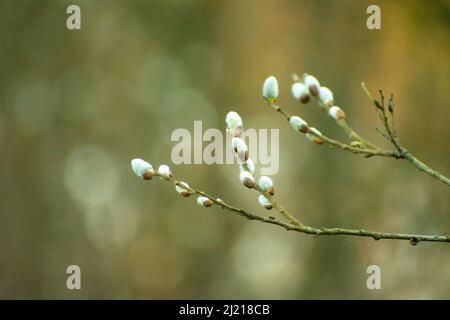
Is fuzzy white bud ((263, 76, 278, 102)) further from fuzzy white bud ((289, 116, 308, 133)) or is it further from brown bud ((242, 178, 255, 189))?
brown bud ((242, 178, 255, 189))

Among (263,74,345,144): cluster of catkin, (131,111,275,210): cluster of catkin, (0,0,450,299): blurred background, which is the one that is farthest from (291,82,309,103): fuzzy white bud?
(0,0,450,299): blurred background

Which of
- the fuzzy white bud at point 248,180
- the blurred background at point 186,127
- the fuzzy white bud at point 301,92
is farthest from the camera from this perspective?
the blurred background at point 186,127

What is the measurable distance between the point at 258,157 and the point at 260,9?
2.00 meters

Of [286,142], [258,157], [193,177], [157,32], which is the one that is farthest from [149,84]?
[258,157]

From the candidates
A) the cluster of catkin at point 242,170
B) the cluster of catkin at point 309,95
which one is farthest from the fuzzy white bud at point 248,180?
the cluster of catkin at point 309,95

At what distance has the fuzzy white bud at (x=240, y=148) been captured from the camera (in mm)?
1141

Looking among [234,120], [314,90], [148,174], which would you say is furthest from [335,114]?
[148,174]

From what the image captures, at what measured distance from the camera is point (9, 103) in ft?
18.4

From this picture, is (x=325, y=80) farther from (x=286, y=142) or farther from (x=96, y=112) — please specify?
(x=96, y=112)

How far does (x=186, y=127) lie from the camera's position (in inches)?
218

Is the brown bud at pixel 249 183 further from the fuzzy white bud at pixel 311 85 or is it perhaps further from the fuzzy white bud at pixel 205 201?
the fuzzy white bud at pixel 311 85

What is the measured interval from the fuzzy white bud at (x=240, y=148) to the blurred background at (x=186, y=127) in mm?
3713

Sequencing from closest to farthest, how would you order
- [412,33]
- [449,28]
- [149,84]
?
1. [449,28]
2. [412,33]
3. [149,84]

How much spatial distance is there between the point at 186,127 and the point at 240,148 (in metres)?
4.42
